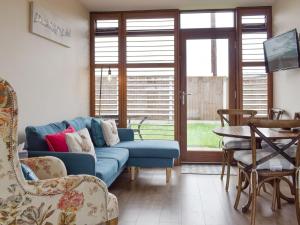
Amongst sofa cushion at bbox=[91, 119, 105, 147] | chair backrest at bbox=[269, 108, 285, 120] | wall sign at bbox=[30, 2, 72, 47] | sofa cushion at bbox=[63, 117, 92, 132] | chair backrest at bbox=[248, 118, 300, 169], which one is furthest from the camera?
chair backrest at bbox=[269, 108, 285, 120]

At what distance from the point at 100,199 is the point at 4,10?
2.10m

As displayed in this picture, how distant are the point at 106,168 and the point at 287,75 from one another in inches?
112

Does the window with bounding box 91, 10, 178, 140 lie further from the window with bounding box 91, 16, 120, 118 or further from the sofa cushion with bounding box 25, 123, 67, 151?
the sofa cushion with bounding box 25, 123, 67, 151

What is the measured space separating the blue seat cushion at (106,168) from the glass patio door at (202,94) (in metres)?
2.14

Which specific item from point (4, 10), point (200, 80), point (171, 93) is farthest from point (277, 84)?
point (4, 10)

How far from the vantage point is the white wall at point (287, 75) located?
156 inches

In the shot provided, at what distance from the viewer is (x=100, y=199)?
1705 mm

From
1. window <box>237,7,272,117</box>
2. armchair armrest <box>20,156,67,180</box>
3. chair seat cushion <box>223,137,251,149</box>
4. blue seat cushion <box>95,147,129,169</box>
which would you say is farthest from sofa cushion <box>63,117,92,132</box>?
window <box>237,7,272,117</box>

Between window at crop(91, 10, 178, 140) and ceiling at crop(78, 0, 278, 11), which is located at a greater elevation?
ceiling at crop(78, 0, 278, 11)

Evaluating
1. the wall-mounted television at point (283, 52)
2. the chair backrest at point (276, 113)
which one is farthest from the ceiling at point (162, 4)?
the chair backrest at point (276, 113)

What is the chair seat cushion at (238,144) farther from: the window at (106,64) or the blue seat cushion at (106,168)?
the window at (106,64)

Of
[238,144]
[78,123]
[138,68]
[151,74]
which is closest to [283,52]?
[238,144]

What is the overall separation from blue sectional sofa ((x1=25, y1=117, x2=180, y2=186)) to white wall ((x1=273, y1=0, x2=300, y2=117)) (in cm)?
165

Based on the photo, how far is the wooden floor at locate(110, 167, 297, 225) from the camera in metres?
2.77
